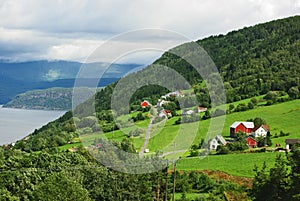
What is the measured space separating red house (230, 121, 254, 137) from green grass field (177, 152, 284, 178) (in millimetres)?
9462

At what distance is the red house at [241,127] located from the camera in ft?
143

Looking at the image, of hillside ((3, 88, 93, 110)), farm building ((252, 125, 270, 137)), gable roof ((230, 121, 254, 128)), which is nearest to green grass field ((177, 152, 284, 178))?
farm building ((252, 125, 270, 137))

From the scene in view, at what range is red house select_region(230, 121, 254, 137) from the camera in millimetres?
43656


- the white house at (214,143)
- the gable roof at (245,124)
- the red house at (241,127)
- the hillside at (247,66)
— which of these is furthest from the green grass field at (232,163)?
the gable roof at (245,124)

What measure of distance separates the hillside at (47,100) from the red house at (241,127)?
99.9 meters

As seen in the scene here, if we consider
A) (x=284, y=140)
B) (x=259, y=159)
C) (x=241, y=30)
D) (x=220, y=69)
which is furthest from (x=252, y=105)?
(x=241, y=30)

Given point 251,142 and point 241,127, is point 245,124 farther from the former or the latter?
point 251,142

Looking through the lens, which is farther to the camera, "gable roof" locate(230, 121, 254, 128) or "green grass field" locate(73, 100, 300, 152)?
"gable roof" locate(230, 121, 254, 128)

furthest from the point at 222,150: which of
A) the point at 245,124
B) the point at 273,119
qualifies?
the point at 273,119

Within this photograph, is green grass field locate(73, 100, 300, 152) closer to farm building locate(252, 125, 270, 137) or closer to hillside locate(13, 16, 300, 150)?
farm building locate(252, 125, 270, 137)

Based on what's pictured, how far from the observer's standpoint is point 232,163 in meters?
31.6

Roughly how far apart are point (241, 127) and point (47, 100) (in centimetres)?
12816

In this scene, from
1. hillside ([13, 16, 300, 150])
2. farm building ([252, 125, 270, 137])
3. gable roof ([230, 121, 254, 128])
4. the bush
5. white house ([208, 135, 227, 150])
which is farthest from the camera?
hillside ([13, 16, 300, 150])

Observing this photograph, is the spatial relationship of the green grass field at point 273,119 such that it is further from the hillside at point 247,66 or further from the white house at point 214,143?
the hillside at point 247,66
